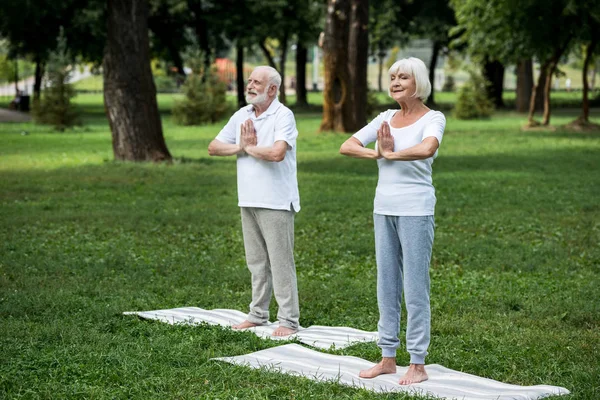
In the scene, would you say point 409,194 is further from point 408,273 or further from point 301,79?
point 301,79

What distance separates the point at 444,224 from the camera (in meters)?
14.2

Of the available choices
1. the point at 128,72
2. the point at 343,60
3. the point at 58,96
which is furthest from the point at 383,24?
the point at 128,72

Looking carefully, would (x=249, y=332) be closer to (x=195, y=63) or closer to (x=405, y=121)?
(x=405, y=121)

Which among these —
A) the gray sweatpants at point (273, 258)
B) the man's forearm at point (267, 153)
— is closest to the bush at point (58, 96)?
the gray sweatpants at point (273, 258)

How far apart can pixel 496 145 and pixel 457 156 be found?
150 inches

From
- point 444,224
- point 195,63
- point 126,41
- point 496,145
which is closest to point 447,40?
point 195,63

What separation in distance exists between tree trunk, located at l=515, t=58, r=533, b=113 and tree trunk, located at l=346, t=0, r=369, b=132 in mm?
19260

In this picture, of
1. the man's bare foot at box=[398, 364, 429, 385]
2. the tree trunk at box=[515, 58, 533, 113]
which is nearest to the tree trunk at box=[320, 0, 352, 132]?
the tree trunk at box=[515, 58, 533, 113]

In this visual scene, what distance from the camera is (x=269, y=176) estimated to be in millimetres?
8008

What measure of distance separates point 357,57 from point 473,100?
12234mm

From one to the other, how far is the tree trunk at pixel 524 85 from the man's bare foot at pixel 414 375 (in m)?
44.0

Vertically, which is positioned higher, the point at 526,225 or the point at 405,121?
the point at 405,121

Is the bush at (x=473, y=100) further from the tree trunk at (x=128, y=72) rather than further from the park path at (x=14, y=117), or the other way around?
the tree trunk at (x=128, y=72)

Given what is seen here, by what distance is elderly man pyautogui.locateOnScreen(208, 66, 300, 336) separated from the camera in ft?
26.0
